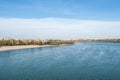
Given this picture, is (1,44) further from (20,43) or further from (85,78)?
(85,78)

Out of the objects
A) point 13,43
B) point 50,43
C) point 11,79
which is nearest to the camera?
point 11,79

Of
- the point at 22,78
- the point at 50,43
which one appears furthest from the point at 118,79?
the point at 50,43

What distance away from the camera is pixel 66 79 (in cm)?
1778

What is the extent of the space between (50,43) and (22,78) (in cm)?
7511

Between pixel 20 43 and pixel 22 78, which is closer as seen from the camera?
pixel 22 78

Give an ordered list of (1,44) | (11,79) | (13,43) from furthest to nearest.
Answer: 1. (13,43)
2. (1,44)
3. (11,79)

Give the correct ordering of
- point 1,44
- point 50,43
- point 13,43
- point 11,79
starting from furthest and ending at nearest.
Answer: point 50,43
point 13,43
point 1,44
point 11,79

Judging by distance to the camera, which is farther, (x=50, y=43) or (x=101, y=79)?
(x=50, y=43)

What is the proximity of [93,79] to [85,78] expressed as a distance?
2.54 feet

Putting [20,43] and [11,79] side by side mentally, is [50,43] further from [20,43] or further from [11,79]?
[11,79]

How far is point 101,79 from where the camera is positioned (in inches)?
699

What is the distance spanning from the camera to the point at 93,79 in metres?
17.8

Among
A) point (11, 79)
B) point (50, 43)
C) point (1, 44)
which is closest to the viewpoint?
point (11, 79)

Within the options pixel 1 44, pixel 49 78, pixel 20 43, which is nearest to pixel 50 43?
pixel 20 43
